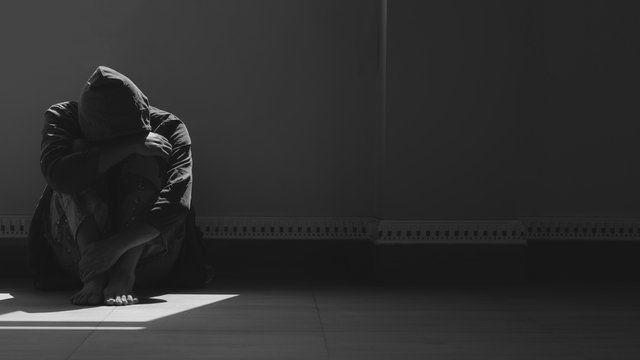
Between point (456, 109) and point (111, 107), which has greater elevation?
point (111, 107)

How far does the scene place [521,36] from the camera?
3617mm

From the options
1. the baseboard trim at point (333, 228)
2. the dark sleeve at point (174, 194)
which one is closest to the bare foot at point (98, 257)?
the dark sleeve at point (174, 194)

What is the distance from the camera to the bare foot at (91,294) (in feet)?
9.70

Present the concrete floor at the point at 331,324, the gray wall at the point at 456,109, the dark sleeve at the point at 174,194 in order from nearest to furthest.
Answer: the concrete floor at the point at 331,324 < the dark sleeve at the point at 174,194 < the gray wall at the point at 456,109

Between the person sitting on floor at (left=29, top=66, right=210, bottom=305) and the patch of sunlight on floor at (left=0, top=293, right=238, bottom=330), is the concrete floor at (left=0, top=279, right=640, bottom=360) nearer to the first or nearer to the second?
the patch of sunlight on floor at (left=0, top=293, right=238, bottom=330)

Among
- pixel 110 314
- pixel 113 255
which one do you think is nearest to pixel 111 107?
pixel 113 255

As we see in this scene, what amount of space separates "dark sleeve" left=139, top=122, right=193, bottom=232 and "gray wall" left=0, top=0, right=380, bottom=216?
0.52 m

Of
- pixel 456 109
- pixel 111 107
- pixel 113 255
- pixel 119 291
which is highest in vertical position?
pixel 111 107

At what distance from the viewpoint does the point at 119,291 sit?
2.99 meters

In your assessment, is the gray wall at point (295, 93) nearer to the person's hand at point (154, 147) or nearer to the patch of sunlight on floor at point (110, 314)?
the person's hand at point (154, 147)

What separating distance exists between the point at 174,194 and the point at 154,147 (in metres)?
0.19

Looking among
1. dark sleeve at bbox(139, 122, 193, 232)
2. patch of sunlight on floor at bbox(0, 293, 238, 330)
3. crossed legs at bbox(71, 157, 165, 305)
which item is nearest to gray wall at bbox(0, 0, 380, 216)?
dark sleeve at bbox(139, 122, 193, 232)

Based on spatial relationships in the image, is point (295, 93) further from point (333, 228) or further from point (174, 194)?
point (174, 194)

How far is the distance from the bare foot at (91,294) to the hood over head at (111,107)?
53 cm
